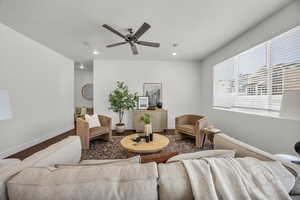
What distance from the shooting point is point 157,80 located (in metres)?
4.71

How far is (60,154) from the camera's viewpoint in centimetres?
116

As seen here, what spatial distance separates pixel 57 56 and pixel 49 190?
4426mm

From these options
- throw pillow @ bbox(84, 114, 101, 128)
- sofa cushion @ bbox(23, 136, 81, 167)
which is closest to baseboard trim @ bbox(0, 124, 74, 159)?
throw pillow @ bbox(84, 114, 101, 128)

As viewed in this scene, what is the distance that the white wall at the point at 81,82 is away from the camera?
6020 mm

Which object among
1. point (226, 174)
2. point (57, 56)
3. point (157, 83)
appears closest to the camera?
point (226, 174)

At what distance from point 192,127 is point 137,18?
2.75 metres

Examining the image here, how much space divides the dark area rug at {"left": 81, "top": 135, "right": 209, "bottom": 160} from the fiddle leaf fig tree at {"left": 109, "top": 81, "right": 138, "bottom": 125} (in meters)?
1.08

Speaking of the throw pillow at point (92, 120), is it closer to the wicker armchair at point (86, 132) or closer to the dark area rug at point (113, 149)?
the wicker armchair at point (86, 132)

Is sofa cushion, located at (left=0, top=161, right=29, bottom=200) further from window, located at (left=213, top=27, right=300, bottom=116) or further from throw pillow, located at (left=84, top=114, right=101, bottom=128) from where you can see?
window, located at (left=213, top=27, right=300, bottom=116)

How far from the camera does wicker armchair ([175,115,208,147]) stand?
297 centimetres

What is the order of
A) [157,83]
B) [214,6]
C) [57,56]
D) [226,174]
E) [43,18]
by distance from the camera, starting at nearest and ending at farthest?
[226,174] → [214,6] → [43,18] → [57,56] → [157,83]

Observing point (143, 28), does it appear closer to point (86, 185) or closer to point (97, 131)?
point (86, 185)

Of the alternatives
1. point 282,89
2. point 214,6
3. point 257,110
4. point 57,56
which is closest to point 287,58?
point 282,89

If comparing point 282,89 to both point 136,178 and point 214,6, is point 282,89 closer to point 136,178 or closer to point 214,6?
point 214,6
